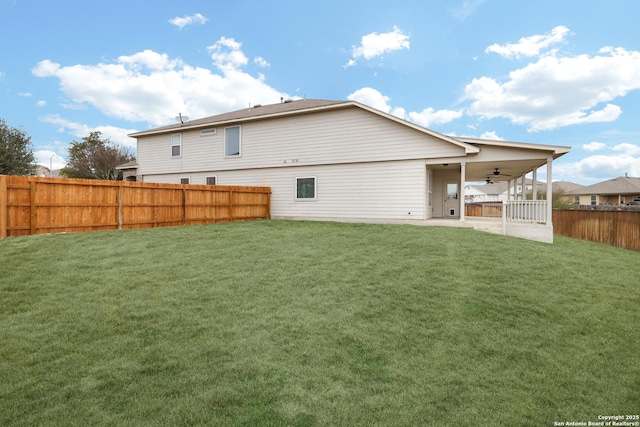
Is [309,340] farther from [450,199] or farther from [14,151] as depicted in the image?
[14,151]

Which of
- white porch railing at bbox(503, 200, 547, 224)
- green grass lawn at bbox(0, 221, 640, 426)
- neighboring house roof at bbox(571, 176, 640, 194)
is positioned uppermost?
neighboring house roof at bbox(571, 176, 640, 194)

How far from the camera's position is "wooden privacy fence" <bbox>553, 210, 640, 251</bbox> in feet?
43.5

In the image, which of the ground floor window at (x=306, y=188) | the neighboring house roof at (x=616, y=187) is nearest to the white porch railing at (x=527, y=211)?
the ground floor window at (x=306, y=188)

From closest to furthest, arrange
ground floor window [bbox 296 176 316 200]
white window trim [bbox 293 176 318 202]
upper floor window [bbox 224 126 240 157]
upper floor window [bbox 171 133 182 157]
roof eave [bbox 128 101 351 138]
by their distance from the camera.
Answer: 1. roof eave [bbox 128 101 351 138]
2. white window trim [bbox 293 176 318 202]
3. ground floor window [bbox 296 176 316 200]
4. upper floor window [bbox 224 126 240 157]
5. upper floor window [bbox 171 133 182 157]

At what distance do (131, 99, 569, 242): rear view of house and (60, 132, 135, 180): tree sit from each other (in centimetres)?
2366

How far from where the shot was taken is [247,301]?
4848 mm

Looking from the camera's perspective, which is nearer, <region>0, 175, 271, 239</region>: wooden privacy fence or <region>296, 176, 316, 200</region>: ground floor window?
<region>0, 175, 271, 239</region>: wooden privacy fence

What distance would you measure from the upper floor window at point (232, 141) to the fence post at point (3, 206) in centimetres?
997

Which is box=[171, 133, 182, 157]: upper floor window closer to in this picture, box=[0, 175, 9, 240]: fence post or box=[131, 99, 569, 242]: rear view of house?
box=[131, 99, 569, 242]: rear view of house

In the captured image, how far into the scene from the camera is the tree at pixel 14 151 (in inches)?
1155

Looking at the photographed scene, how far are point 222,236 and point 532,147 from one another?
1141cm

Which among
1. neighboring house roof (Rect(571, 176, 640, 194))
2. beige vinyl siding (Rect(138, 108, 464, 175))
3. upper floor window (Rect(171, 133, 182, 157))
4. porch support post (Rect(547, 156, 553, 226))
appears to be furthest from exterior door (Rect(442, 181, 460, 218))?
neighboring house roof (Rect(571, 176, 640, 194))

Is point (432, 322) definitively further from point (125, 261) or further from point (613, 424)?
point (125, 261)

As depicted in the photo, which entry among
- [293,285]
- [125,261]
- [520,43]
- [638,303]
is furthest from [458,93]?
[125,261]
